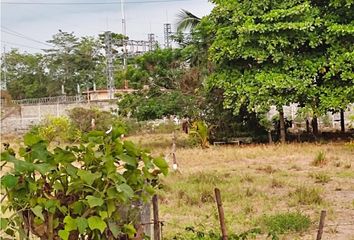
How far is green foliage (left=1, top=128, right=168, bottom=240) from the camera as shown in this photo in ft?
4.92

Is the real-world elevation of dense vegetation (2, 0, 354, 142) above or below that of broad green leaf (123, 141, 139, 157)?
above

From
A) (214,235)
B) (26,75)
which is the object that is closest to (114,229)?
(214,235)

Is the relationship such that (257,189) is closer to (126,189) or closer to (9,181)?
(126,189)

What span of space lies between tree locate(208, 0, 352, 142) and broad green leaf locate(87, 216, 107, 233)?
462 inches

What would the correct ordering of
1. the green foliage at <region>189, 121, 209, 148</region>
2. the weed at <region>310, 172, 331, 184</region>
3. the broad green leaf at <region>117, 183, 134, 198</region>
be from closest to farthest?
the broad green leaf at <region>117, 183, 134, 198</region> → the weed at <region>310, 172, 331, 184</region> → the green foliage at <region>189, 121, 209, 148</region>

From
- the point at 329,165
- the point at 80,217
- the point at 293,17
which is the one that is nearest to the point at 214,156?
the point at 329,165

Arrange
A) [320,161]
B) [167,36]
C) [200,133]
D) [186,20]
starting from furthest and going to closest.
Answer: [167,36] → [186,20] → [200,133] → [320,161]

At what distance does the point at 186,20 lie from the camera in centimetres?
1611

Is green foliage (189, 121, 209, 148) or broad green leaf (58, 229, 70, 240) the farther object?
green foliage (189, 121, 209, 148)

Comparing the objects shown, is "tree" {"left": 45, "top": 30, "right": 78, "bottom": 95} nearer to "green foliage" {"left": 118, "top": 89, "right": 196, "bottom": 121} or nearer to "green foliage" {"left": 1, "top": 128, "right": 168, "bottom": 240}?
"green foliage" {"left": 118, "top": 89, "right": 196, "bottom": 121}

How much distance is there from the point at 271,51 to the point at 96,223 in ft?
39.1

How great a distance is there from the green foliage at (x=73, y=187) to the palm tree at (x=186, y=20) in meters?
14.8

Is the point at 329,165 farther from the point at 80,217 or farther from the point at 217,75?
the point at 80,217

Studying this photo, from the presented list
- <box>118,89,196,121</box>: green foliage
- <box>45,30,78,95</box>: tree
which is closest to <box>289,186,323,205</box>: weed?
<box>118,89,196,121</box>: green foliage
